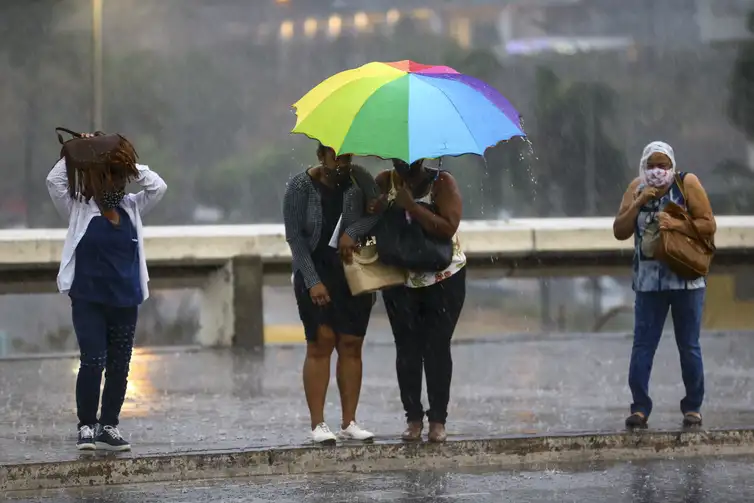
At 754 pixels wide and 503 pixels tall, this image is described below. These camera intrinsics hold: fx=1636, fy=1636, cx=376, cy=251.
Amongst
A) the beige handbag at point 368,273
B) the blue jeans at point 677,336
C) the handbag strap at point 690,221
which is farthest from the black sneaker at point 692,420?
the beige handbag at point 368,273

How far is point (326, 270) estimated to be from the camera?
840cm

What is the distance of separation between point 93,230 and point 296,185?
1.05 meters

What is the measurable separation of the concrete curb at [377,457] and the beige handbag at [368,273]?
82cm

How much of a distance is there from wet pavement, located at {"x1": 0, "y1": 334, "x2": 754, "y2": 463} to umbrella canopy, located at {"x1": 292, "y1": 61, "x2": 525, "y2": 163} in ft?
5.78

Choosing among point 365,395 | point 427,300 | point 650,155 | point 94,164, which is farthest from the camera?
point 365,395

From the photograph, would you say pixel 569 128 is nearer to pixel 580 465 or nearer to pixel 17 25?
pixel 17 25

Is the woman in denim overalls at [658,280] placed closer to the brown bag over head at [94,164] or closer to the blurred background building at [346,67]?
the brown bag over head at [94,164]

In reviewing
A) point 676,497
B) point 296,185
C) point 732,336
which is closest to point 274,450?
point 296,185

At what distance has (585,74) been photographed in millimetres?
15852

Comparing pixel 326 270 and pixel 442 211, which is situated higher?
pixel 442 211

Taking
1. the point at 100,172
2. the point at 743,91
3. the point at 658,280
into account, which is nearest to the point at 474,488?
the point at 658,280

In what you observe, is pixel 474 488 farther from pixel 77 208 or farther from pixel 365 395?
pixel 365 395

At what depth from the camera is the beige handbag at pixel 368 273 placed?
27.0 feet

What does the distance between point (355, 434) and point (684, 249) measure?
2.09 metres
